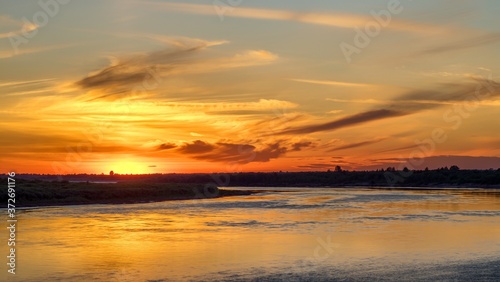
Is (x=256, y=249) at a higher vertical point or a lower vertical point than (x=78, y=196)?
lower

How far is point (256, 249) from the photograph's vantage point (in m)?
28.1

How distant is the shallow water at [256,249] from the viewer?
2188cm

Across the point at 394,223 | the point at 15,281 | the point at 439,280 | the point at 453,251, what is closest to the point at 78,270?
the point at 15,281

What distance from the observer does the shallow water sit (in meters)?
21.9

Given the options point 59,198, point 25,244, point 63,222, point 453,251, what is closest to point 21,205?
point 59,198

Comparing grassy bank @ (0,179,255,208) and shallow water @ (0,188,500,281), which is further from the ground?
grassy bank @ (0,179,255,208)

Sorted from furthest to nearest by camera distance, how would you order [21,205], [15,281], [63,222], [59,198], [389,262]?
[59,198], [21,205], [63,222], [389,262], [15,281]

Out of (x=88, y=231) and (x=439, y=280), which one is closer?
(x=439, y=280)

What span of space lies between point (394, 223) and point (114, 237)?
2046 cm

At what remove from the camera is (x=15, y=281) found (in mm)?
20266

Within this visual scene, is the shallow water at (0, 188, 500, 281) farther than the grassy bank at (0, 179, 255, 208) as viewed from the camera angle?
No

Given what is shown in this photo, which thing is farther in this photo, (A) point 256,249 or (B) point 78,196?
(B) point 78,196

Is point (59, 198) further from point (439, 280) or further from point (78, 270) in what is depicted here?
point (439, 280)

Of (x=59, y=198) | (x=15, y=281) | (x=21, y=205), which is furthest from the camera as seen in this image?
(x=59, y=198)
